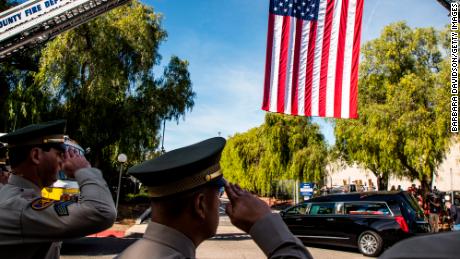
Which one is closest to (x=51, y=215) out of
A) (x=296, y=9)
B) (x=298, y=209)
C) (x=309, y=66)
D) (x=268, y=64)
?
(x=268, y=64)

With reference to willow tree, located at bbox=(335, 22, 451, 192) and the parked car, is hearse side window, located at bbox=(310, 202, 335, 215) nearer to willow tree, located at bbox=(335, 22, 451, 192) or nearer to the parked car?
the parked car

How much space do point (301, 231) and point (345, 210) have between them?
1733 mm

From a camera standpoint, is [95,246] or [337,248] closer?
[95,246]

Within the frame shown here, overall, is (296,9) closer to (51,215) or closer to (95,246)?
(51,215)

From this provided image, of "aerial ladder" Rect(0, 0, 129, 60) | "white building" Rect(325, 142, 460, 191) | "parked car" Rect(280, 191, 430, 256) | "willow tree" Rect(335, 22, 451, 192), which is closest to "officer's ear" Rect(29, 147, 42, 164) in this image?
"parked car" Rect(280, 191, 430, 256)

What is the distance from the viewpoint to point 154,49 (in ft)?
68.3

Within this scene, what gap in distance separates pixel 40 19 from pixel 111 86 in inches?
198

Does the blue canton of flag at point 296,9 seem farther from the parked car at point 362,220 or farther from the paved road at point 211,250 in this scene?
the parked car at point 362,220

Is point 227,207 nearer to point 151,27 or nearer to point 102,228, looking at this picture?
point 102,228

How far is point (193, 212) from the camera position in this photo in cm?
157

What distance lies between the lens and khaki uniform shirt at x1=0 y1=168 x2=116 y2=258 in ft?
5.95

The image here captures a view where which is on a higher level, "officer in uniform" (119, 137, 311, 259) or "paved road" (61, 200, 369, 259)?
"officer in uniform" (119, 137, 311, 259)

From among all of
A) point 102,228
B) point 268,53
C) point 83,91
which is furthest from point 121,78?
point 102,228

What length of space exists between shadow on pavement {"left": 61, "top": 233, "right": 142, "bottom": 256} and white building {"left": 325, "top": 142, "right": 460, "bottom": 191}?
16.8m
